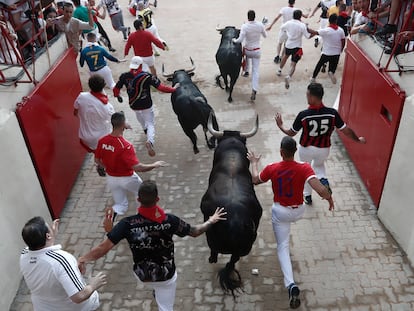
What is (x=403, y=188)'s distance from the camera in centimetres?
525

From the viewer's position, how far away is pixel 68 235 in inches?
237

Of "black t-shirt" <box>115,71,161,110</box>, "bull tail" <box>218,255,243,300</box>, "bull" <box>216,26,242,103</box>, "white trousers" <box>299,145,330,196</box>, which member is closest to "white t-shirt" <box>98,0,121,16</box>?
"bull" <box>216,26,242,103</box>

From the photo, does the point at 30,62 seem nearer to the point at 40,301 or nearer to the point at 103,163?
the point at 103,163

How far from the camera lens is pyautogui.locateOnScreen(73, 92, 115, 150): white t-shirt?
620cm

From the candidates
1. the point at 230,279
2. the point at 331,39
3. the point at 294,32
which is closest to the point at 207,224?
the point at 230,279

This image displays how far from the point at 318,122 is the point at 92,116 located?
3372 mm

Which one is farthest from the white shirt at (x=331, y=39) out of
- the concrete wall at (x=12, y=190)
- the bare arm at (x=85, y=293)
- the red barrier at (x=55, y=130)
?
the bare arm at (x=85, y=293)

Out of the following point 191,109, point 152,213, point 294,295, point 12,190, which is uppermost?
point 152,213

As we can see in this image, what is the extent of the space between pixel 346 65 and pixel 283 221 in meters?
4.18

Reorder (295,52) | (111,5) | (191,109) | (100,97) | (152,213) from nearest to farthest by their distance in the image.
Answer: (152,213), (100,97), (191,109), (295,52), (111,5)

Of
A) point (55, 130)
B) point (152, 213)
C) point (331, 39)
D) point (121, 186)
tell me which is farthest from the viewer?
point (331, 39)

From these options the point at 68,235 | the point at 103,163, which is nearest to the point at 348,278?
the point at 103,163

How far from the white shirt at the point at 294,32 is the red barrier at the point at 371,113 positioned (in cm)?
229

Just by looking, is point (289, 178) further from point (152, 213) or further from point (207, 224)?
point (152, 213)
